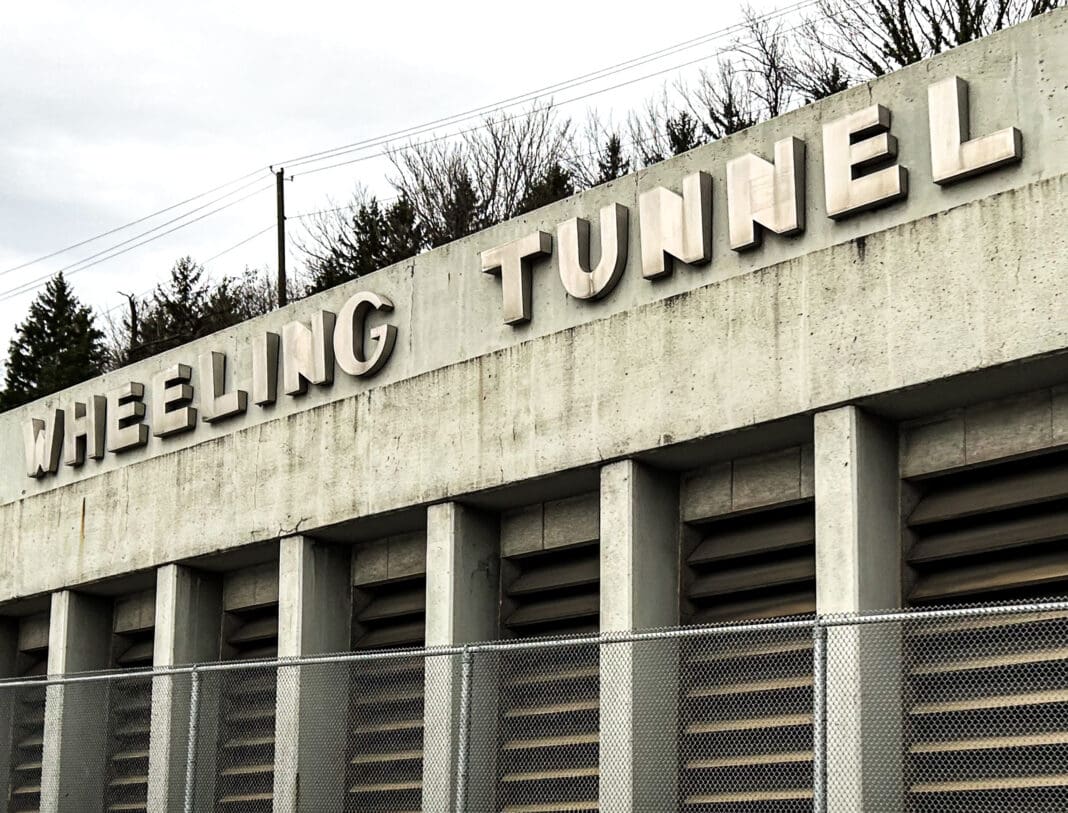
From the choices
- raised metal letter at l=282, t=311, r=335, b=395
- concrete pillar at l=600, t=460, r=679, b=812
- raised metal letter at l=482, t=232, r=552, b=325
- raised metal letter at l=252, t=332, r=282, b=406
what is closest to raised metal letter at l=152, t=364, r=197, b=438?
raised metal letter at l=252, t=332, r=282, b=406

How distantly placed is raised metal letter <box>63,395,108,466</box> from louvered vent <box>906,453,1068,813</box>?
11.6 m

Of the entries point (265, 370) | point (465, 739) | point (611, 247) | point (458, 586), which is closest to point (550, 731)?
point (465, 739)

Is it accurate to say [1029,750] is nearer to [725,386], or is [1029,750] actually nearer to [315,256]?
[725,386]

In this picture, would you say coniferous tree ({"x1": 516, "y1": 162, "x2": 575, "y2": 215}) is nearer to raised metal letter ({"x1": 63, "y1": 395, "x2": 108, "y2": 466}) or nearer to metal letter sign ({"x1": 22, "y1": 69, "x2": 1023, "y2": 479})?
raised metal letter ({"x1": 63, "y1": 395, "x2": 108, "y2": 466})

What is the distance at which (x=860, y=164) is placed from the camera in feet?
39.6

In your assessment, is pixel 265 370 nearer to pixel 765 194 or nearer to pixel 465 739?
pixel 765 194

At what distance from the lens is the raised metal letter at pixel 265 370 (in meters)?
17.5

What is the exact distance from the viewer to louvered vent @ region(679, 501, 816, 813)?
10.7 meters

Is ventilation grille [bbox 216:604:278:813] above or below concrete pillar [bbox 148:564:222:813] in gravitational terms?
below

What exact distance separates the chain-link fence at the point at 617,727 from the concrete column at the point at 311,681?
0.13ft

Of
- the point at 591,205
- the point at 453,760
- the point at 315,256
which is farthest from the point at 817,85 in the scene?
the point at 453,760

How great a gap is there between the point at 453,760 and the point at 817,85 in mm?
29074

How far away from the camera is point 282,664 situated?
1257 centimetres

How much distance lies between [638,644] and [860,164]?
3959 mm
